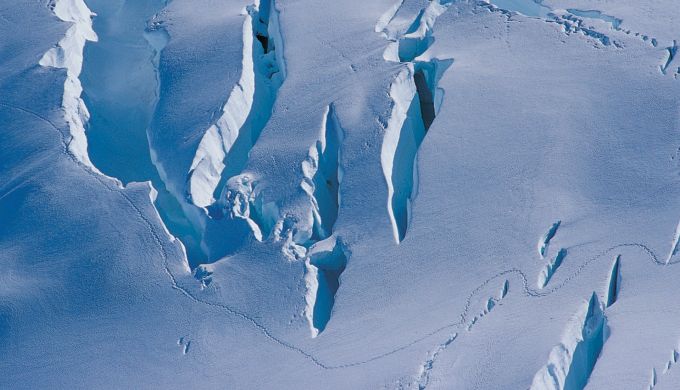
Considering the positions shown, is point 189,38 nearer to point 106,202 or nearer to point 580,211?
point 106,202

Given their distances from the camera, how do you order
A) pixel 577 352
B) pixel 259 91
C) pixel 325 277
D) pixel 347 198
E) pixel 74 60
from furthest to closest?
pixel 74 60, pixel 259 91, pixel 347 198, pixel 325 277, pixel 577 352

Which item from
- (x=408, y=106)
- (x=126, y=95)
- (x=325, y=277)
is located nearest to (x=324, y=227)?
(x=325, y=277)

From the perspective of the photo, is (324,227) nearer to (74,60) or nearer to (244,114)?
(244,114)

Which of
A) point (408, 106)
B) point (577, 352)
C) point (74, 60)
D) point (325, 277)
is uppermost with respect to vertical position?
point (408, 106)

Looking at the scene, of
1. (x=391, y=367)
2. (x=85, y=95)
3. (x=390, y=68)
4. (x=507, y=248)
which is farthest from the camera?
(x=85, y=95)

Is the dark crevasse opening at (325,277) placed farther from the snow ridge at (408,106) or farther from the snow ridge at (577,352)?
the snow ridge at (577,352)

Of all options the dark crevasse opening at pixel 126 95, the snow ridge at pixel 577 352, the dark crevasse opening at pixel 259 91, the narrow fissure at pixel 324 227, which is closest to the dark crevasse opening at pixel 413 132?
the narrow fissure at pixel 324 227

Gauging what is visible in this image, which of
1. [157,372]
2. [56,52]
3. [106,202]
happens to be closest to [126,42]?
[56,52]
